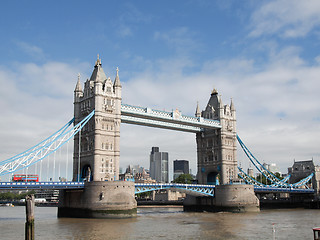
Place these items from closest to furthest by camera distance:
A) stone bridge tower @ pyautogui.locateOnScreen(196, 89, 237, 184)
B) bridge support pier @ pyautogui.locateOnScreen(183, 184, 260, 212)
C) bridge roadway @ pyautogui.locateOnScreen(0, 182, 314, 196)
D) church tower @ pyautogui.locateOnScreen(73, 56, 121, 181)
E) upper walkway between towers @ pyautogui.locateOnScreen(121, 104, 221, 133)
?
1. bridge roadway @ pyautogui.locateOnScreen(0, 182, 314, 196)
2. church tower @ pyautogui.locateOnScreen(73, 56, 121, 181)
3. upper walkway between towers @ pyautogui.locateOnScreen(121, 104, 221, 133)
4. bridge support pier @ pyautogui.locateOnScreen(183, 184, 260, 212)
5. stone bridge tower @ pyautogui.locateOnScreen(196, 89, 237, 184)

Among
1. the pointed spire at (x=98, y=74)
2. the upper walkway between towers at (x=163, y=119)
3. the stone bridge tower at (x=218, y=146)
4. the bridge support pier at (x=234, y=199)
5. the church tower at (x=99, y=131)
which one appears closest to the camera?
the church tower at (x=99, y=131)

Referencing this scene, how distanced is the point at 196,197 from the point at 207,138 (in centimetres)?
1130

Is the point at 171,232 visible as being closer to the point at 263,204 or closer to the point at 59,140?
the point at 59,140

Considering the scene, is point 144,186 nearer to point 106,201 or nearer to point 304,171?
point 106,201

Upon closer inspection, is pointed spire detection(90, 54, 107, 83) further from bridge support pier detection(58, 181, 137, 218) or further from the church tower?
bridge support pier detection(58, 181, 137, 218)

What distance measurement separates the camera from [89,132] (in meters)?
54.2

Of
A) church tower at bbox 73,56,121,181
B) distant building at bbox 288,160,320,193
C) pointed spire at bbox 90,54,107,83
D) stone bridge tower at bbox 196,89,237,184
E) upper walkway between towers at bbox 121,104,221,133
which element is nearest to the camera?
church tower at bbox 73,56,121,181

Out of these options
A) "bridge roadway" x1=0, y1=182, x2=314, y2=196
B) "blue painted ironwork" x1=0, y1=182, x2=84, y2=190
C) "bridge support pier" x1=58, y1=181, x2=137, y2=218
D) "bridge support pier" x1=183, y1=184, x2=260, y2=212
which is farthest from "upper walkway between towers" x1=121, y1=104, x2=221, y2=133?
"blue painted ironwork" x1=0, y1=182, x2=84, y2=190

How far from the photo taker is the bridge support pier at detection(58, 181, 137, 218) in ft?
152

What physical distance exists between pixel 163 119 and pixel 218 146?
545 inches

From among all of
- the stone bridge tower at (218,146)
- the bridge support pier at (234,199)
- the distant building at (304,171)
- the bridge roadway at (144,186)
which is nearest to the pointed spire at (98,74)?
the bridge roadway at (144,186)

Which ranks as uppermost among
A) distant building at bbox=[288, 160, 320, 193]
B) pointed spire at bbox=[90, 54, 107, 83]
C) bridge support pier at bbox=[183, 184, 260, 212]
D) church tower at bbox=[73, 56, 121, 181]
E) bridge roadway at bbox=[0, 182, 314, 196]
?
pointed spire at bbox=[90, 54, 107, 83]

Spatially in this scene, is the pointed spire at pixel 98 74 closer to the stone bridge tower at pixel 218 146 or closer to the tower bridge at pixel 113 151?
the tower bridge at pixel 113 151

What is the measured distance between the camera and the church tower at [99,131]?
52.5 meters
